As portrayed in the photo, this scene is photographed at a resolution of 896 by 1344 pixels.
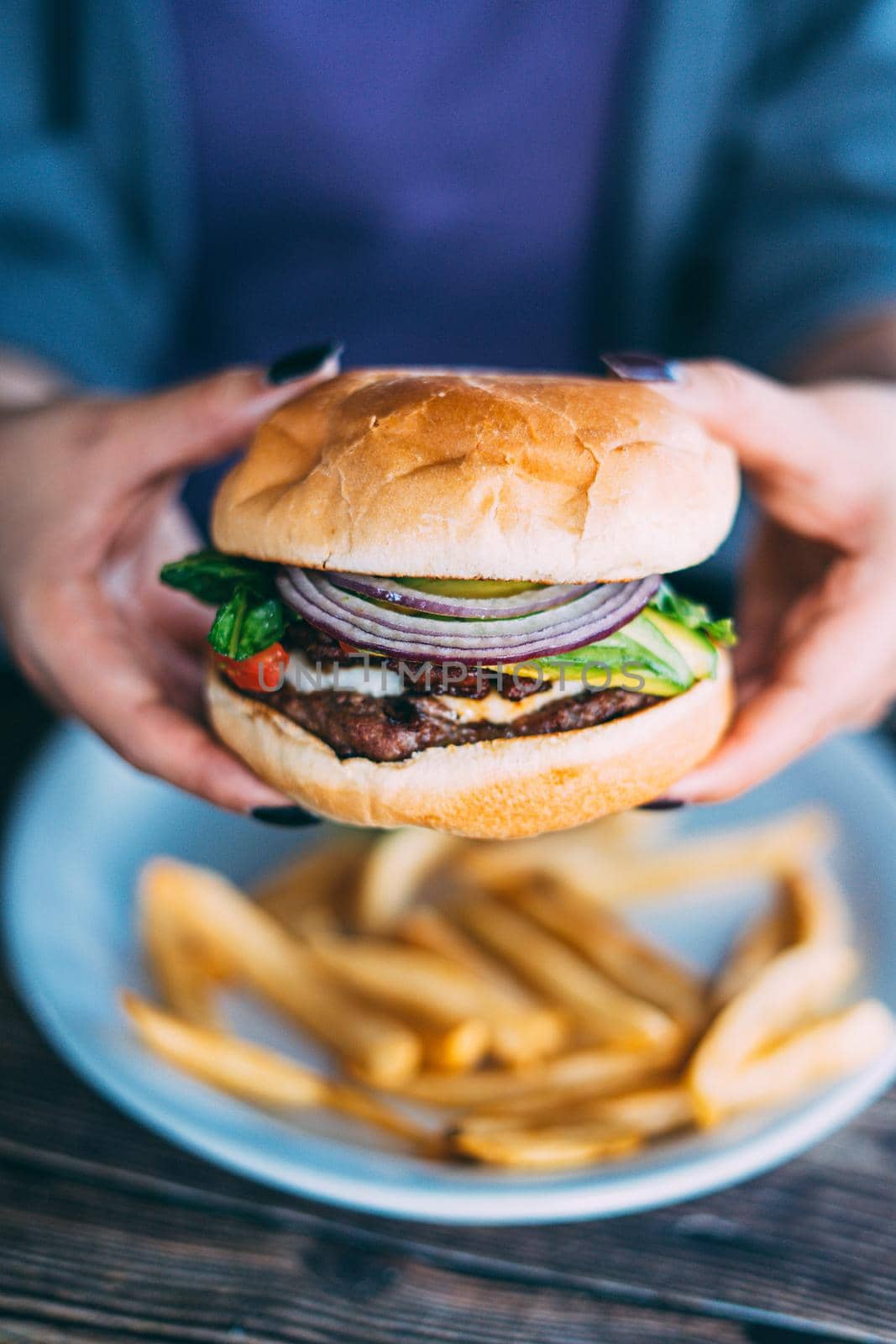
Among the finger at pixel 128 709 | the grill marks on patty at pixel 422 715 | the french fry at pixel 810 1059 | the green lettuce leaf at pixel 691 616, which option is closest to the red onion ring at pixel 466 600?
the grill marks on patty at pixel 422 715

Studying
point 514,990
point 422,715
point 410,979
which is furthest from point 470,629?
point 514,990

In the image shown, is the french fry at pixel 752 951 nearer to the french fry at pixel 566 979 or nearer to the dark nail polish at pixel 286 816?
the french fry at pixel 566 979

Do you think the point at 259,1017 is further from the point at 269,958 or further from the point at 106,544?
the point at 106,544

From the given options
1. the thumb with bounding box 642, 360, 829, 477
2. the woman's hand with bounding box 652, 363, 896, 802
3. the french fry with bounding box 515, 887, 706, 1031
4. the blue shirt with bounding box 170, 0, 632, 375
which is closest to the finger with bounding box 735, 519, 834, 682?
the woman's hand with bounding box 652, 363, 896, 802

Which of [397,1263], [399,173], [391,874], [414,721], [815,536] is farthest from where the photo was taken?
[399,173]

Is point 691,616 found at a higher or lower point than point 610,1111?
higher

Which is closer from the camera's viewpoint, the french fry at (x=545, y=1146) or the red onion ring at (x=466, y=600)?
the red onion ring at (x=466, y=600)

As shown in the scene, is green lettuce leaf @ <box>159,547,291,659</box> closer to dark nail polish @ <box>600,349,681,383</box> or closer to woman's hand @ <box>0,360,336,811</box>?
woman's hand @ <box>0,360,336,811</box>

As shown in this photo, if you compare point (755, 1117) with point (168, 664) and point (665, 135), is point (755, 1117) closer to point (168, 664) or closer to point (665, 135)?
point (168, 664)
